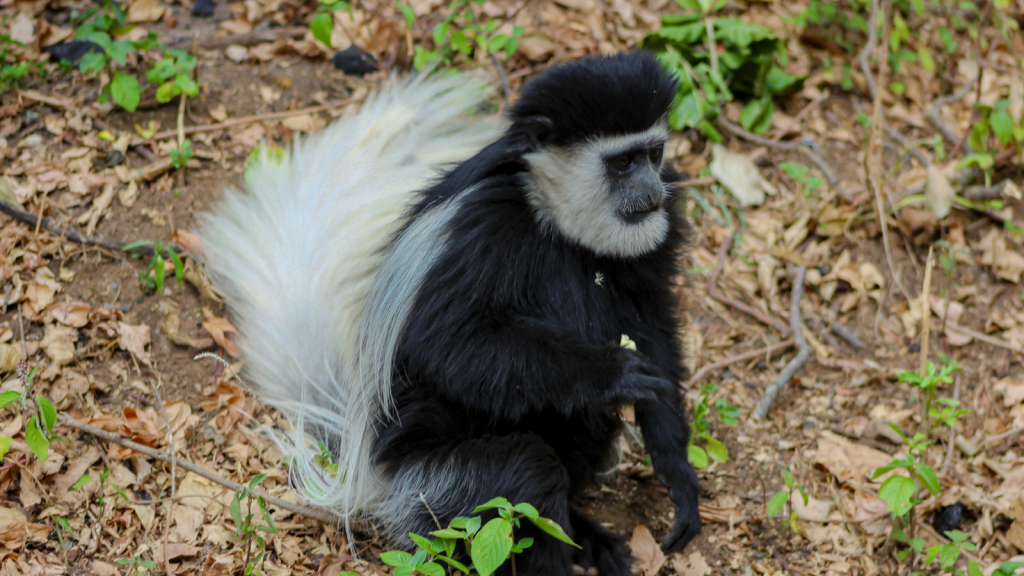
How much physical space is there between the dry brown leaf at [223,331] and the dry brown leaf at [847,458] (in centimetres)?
267

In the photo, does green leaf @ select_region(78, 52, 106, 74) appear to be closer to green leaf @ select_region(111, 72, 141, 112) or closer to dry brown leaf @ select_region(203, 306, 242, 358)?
green leaf @ select_region(111, 72, 141, 112)

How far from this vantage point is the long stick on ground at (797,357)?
4.19 metres

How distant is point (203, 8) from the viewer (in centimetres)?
526

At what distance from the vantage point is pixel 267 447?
3635mm

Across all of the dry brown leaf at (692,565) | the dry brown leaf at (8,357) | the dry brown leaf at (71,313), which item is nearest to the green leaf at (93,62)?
the dry brown leaf at (71,313)

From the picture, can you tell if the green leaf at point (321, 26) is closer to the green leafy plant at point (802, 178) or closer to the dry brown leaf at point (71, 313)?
the dry brown leaf at point (71, 313)

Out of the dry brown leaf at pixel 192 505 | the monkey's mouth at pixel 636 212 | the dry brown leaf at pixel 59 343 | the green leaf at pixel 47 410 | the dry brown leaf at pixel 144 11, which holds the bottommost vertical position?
the dry brown leaf at pixel 192 505

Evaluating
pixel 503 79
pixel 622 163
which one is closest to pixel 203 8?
pixel 503 79

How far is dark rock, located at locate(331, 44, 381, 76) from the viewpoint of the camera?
5.29m

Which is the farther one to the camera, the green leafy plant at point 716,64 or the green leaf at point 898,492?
the green leafy plant at point 716,64

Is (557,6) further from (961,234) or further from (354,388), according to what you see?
(354,388)

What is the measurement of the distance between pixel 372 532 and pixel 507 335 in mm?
1041

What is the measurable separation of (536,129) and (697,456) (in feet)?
5.17

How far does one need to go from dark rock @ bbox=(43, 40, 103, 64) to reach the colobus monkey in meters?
2.00
